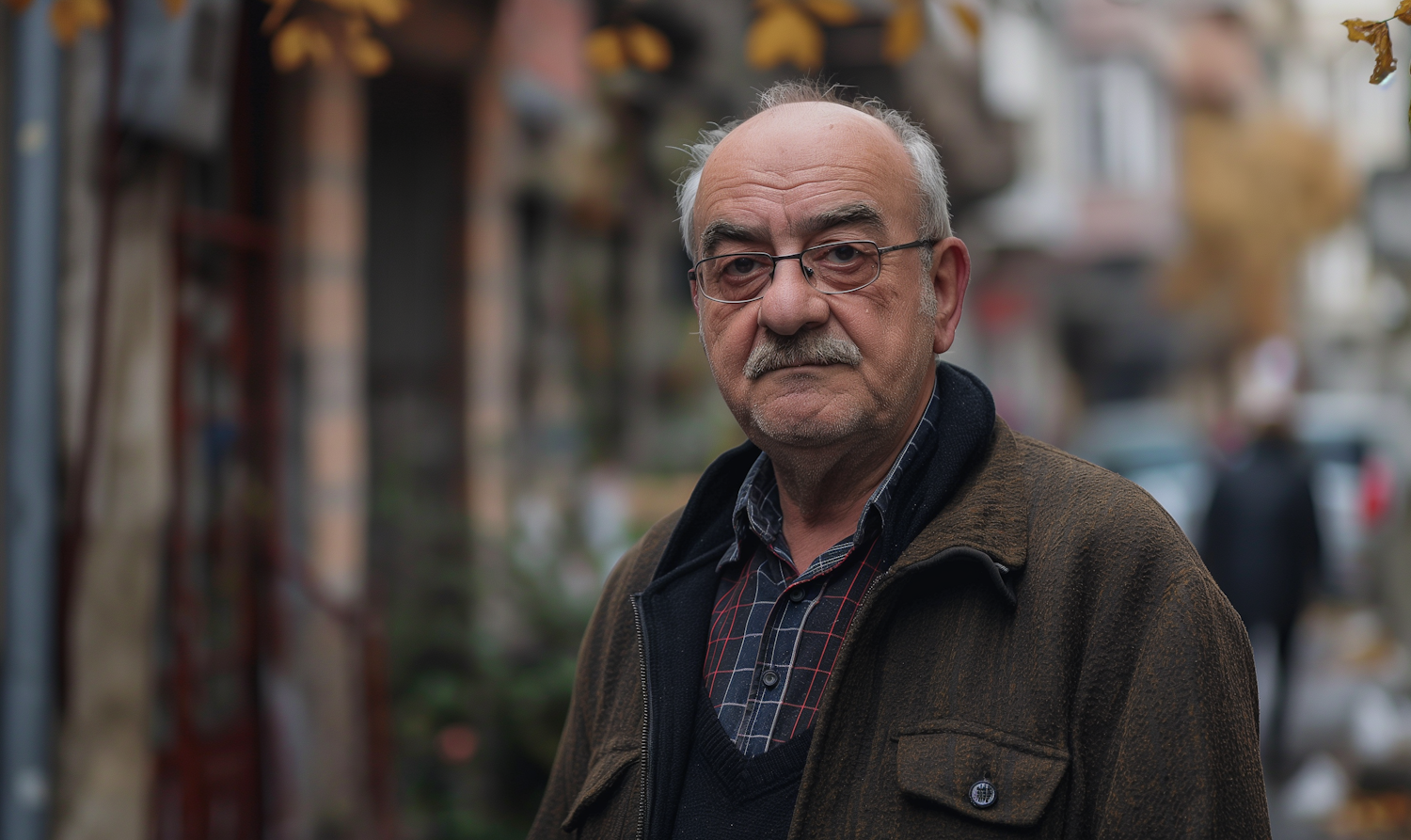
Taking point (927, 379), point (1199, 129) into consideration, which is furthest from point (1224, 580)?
point (1199, 129)

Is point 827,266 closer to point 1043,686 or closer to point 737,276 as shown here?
point 737,276

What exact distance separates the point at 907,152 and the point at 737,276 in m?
0.32

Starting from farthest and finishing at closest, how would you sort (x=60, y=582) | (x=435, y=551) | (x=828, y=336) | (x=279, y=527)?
(x=435, y=551), (x=279, y=527), (x=60, y=582), (x=828, y=336)

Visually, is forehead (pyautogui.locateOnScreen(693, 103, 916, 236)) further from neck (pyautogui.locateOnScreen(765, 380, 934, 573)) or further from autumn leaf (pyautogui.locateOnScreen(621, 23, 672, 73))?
autumn leaf (pyautogui.locateOnScreen(621, 23, 672, 73))

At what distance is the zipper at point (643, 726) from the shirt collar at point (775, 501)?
16 cm

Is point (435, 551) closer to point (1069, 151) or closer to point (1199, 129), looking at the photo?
point (1069, 151)

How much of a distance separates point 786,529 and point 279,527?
373 cm

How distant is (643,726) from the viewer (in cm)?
186

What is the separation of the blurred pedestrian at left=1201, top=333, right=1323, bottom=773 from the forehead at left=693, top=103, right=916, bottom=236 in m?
5.45

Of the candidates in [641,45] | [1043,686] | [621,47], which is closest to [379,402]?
[621,47]

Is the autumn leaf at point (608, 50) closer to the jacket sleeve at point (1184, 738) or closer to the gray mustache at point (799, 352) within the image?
the gray mustache at point (799, 352)

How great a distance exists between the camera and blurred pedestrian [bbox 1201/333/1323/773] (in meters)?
6.66

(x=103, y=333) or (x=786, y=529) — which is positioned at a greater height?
(x=103, y=333)

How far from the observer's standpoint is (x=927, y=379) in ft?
6.44
